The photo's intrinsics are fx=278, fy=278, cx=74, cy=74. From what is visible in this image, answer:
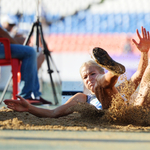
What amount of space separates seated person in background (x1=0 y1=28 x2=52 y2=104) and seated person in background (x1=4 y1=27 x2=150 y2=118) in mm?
1157

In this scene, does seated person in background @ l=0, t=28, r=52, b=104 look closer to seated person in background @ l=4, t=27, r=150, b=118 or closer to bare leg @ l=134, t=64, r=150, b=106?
seated person in background @ l=4, t=27, r=150, b=118

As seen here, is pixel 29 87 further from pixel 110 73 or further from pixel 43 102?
pixel 110 73

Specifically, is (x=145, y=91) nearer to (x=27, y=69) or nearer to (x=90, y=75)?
(x=90, y=75)

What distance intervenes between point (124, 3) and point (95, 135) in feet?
28.3

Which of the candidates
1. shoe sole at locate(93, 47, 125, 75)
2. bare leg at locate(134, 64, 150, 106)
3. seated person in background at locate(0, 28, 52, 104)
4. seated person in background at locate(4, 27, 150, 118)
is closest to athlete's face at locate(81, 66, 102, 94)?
seated person in background at locate(4, 27, 150, 118)

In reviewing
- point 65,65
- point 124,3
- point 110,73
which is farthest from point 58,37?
point 110,73

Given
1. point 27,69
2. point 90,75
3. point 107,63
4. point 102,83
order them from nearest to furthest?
point 107,63 < point 102,83 < point 90,75 < point 27,69

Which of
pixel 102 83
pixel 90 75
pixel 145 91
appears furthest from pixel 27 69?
pixel 145 91

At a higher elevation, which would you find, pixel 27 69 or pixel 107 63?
pixel 107 63

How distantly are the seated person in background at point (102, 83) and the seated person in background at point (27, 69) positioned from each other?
1157 millimetres

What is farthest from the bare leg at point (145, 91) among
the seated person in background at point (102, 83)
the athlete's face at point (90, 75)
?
the athlete's face at point (90, 75)

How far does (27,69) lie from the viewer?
3572mm

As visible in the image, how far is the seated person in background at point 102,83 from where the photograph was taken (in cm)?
172

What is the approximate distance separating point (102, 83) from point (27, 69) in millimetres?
1884
